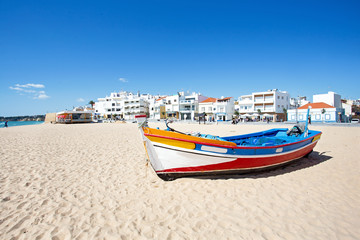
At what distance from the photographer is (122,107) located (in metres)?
73.6

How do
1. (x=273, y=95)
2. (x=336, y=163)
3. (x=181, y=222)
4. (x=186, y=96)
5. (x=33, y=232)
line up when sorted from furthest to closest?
(x=186, y=96) < (x=273, y=95) < (x=336, y=163) < (x=181, y=222) < (x=33, y=232)

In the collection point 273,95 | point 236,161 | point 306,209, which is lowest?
point 306,209

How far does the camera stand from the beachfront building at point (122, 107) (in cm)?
7035

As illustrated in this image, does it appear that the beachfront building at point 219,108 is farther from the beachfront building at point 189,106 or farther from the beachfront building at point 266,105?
the beachfront building at point 266,105

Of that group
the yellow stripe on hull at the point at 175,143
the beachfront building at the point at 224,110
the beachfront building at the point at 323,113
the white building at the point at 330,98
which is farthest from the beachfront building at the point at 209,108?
the yellow stripe on hull at the point at 175,143

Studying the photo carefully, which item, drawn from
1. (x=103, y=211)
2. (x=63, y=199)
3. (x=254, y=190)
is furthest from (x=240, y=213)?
(x=63, y=199)

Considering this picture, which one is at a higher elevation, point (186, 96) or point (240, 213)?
point (186, 96)

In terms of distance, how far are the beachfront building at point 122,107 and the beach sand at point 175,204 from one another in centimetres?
6515

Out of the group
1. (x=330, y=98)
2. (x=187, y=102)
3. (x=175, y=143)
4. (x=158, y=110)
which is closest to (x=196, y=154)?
(x=175, y=143)

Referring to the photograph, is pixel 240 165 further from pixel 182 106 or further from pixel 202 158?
pixel 182 106

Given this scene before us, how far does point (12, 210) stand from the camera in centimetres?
363

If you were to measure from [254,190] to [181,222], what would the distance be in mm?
2404

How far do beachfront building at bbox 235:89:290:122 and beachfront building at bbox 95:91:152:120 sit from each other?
3994cm

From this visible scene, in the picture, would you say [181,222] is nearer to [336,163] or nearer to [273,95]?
[336,163]
